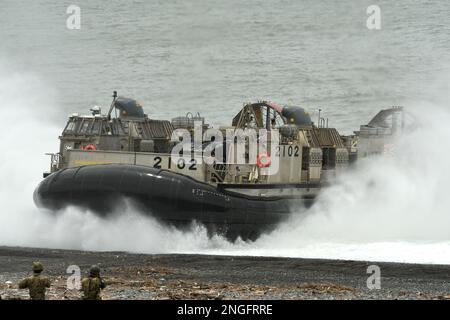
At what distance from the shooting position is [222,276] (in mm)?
16031

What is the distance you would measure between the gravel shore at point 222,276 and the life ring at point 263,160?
10.8 ft

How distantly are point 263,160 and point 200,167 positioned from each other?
5.30 ft

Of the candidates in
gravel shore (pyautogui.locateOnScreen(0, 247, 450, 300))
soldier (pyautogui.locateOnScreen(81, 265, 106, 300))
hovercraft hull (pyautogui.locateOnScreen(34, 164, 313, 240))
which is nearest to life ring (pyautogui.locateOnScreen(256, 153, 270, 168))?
hovercraft hull (pyautogui.locateOnScreen(34, 164, 313, 240))

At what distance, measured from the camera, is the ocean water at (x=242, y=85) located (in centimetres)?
2056

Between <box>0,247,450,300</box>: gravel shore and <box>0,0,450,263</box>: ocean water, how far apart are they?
4.52 ft

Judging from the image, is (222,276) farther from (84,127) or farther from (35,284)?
(84,127)

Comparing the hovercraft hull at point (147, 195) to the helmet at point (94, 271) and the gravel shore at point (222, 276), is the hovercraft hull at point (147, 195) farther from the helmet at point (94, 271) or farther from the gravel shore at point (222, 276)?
the helmet at point (94, 271)

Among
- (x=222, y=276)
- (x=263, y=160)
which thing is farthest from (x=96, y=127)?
(x=222, y=276)

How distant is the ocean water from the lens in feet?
67.5

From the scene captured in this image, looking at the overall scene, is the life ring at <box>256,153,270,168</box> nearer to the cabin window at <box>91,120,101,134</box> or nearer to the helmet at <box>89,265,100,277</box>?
the cabin window at <box>91,120,101,134</box>

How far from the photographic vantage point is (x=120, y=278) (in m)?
15.2

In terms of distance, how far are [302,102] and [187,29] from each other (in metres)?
10.4

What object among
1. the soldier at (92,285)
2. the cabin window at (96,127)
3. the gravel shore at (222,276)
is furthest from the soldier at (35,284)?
the cabin window at (96,127)
